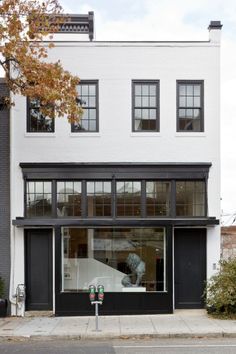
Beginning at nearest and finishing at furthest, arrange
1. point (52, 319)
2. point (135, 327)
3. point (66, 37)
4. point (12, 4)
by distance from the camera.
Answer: point (12, 4) < point (135, 327) < point (52, 319) < point (66, 37)

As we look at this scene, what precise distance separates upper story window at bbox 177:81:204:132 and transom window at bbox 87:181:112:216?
298cm

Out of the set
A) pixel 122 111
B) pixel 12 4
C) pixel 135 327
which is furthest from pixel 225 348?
pixel 12 4

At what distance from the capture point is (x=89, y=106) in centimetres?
1788

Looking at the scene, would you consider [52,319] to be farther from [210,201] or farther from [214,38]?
[214,38]

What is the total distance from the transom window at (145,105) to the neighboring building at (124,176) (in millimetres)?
31

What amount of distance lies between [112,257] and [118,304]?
→ 1.45m

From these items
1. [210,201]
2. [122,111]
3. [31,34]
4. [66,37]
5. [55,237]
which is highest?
[66,37]

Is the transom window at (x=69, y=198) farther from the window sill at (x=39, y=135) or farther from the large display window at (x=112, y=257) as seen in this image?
the window sill at (x=39, y=135)

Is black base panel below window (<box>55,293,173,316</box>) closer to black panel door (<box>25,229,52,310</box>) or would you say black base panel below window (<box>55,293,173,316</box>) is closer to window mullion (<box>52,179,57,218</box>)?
black panel door (<box>25,229,52,310</box>)

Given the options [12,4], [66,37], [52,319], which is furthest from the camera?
[66,37]

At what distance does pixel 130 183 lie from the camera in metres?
17.7

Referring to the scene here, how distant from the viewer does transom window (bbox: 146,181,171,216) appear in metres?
17.7

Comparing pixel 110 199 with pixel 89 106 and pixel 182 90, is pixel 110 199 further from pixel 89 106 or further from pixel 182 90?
pixel 182 90

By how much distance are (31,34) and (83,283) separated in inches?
310
